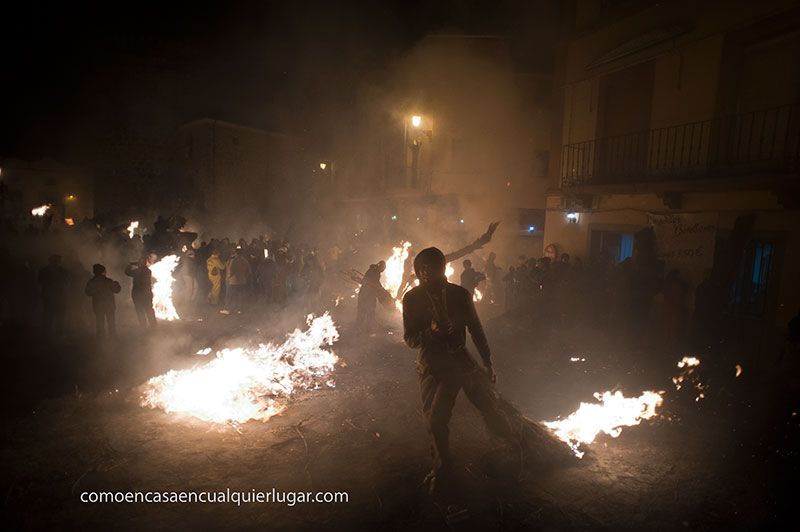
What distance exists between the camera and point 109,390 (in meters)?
6.61

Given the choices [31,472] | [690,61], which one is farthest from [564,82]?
[31,472]

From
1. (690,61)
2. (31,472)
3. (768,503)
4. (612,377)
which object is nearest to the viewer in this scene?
(768,503)

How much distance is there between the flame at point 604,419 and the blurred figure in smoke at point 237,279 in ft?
31.3

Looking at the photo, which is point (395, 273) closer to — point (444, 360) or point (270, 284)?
point (270, 284)

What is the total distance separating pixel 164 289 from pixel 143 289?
1.88 m

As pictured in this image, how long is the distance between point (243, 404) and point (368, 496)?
2.68 m

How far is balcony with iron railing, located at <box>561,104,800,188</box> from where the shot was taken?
26.7ft

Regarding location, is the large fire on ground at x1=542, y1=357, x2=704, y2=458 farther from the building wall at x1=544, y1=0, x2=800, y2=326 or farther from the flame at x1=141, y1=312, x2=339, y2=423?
the building wall at x1=544, y1=0, x2=800, y2=326

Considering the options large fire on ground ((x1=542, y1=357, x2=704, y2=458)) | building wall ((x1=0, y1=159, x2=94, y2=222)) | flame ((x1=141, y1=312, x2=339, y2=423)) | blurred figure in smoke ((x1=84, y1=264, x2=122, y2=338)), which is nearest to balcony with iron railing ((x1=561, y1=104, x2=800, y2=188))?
large fire on ground ((x1=542, y1=357, x2=704, y2=458))

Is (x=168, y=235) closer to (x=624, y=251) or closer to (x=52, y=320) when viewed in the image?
(x=52, y=320)

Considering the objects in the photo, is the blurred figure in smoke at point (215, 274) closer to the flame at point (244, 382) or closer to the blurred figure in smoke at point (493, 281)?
the flame at point (244, 382)

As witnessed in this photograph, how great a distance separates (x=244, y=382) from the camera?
6.73 metres

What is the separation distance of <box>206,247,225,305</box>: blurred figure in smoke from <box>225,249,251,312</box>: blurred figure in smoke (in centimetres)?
27

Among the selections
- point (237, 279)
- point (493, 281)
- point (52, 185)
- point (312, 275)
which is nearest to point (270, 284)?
point (237, 279)
